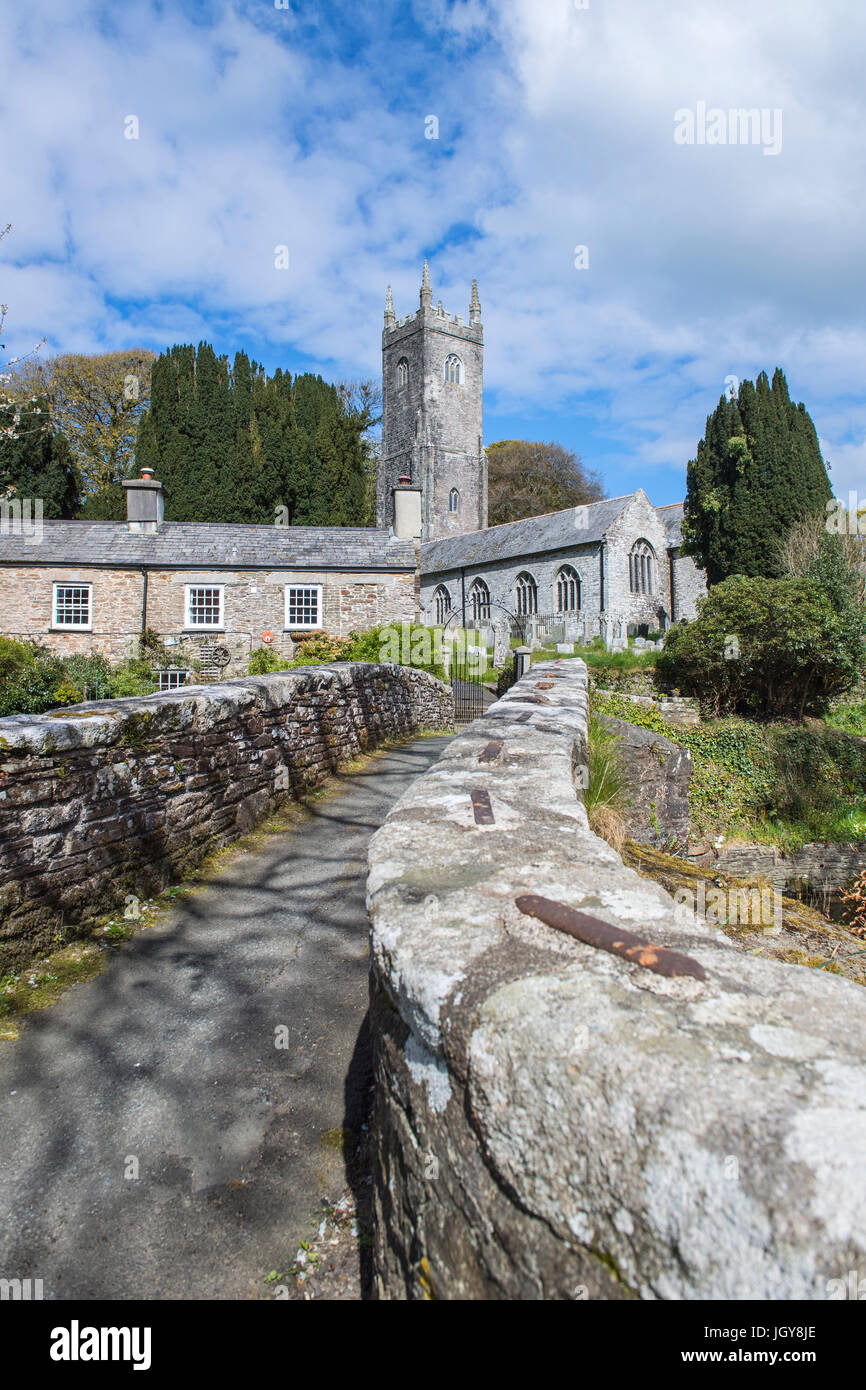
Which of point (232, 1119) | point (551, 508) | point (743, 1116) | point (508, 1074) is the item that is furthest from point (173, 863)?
point (551, 508)

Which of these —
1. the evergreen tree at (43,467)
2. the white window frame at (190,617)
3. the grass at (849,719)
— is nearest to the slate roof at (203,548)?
the white window frame at (190,617)

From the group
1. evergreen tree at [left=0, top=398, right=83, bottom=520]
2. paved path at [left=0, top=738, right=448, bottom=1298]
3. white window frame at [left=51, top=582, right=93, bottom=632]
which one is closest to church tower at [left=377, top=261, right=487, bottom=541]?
evergreen tree at [left=0, top=398, right=83, bottom=520]

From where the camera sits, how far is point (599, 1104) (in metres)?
1.09

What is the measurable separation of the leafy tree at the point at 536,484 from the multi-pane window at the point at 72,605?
129ft

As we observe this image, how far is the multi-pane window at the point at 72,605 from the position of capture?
70.4 ft

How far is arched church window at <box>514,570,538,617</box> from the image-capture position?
121ft

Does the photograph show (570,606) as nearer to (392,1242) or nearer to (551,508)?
(551,508)

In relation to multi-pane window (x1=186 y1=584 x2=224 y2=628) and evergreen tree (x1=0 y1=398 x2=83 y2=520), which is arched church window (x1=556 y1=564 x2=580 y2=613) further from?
evergreen tree (x1=0 y1=398 x2=83 y2=520)

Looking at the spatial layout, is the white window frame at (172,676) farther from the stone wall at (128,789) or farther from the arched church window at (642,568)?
the arched church window at (642,568)

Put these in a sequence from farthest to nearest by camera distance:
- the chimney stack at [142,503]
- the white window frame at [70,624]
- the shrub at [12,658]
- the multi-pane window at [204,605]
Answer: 1. the chimney stack at [142,503]
2. the multi-pane window at [204,605]
3. the white window frame at [70,624]
4. the shrub at [12,658]

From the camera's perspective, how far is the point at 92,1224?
224cm

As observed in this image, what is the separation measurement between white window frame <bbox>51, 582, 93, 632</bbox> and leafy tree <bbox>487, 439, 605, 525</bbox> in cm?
3925

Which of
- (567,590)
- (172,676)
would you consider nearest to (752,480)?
(567,590)

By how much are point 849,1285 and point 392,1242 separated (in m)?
1.17
